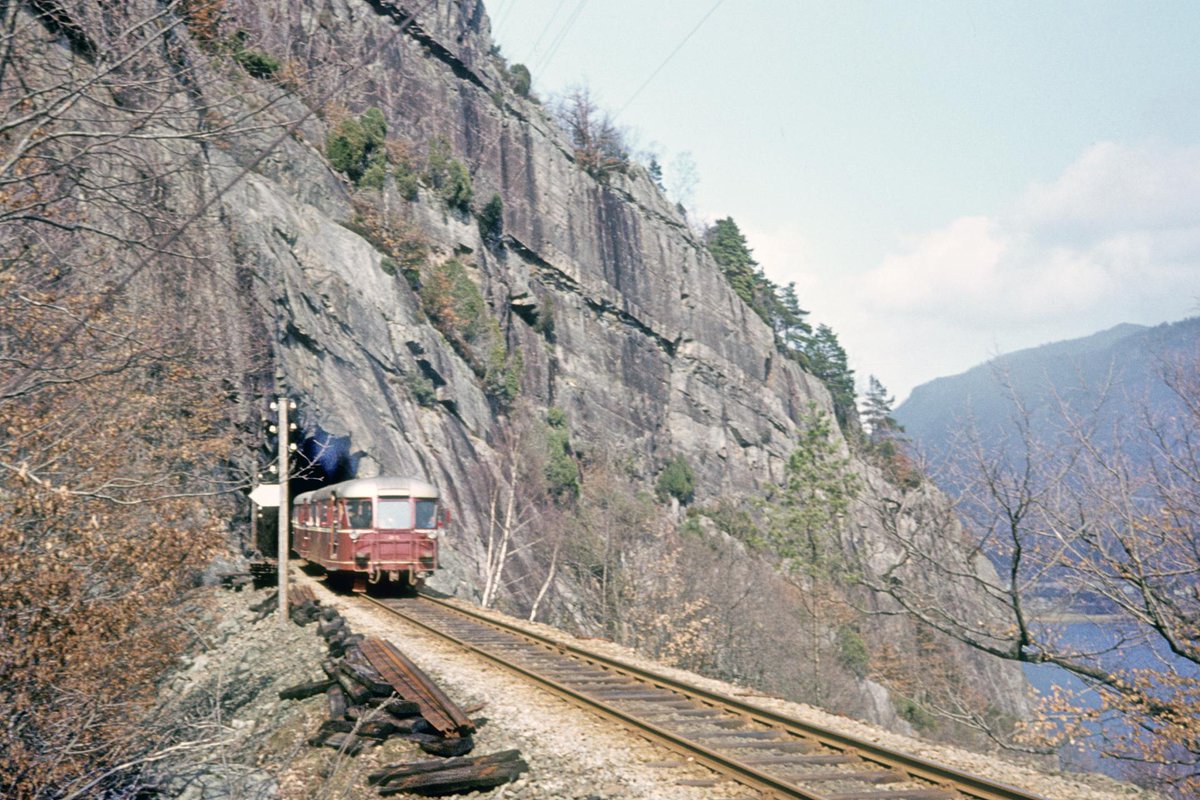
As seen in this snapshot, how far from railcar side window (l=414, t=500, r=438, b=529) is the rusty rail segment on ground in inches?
361

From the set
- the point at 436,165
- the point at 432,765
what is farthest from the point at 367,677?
the point at 436,165

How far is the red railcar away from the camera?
71.8 ft

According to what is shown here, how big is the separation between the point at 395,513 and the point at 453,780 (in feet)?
49.5

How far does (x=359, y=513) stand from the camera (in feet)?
72.4

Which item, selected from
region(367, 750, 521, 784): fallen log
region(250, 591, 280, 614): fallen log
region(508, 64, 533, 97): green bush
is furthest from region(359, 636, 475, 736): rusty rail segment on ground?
region(508, 64, 533, 97): green bush

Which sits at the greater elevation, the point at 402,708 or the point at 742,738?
the point at 402,708

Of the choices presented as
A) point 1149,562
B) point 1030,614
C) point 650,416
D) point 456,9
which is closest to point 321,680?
point 1030,614

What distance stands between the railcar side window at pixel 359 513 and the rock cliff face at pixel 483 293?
17.4 feet

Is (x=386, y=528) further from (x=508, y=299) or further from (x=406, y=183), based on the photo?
(x=508, y=299)

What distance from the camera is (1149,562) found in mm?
13281

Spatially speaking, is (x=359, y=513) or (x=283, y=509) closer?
(x=283, y=509)

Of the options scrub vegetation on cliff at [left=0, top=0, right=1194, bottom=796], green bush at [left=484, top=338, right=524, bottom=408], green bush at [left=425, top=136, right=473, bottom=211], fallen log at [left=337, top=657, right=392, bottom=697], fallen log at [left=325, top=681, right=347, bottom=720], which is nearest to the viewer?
scrub vegetation on cliff at [left=0, top=0, right=1194, bottom=796]

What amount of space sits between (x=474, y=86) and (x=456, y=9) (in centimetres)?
668

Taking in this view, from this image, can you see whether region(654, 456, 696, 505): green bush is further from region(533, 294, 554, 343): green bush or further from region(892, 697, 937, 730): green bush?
region(892, 697, 937, 730): green bush
